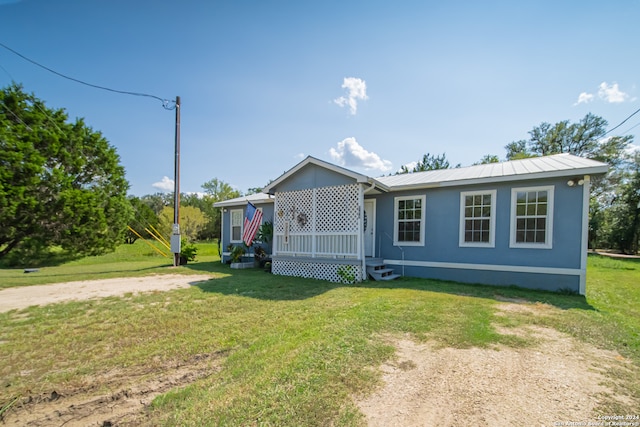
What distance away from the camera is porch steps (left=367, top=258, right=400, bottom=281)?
823 cm

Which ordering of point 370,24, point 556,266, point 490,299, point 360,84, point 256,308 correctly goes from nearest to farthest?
point 256,308
point 490,299
point 556,266
point 370,24
point 360,84

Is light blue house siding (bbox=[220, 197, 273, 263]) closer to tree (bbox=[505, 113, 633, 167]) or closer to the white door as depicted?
the white door

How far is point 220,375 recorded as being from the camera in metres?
2.71

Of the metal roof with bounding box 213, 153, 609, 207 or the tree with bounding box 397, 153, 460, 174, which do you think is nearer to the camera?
the metal roof with bounding box 213, 153, 609, 207

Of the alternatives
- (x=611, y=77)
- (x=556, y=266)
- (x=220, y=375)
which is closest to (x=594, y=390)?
(x=220, y=375)

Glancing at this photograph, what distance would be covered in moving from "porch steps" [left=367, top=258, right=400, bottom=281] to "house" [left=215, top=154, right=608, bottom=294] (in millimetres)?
31

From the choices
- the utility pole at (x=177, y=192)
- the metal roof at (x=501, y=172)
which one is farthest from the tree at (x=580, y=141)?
the utility pole at (x=177, y=192)

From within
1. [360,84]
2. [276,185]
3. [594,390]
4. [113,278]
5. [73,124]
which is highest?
[360,84]

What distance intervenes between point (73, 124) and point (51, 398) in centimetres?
1731

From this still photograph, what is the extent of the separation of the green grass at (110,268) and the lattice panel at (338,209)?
5.31 metres

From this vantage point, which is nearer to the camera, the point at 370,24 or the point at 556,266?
the point at 556,266

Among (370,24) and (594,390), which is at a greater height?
(370,24)

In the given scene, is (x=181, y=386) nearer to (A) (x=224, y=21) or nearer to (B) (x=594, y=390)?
(B) (x=594, y=390)

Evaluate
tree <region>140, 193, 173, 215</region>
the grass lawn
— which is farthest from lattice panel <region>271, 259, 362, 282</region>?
tree <region>140, 193, 173, 215</region>
